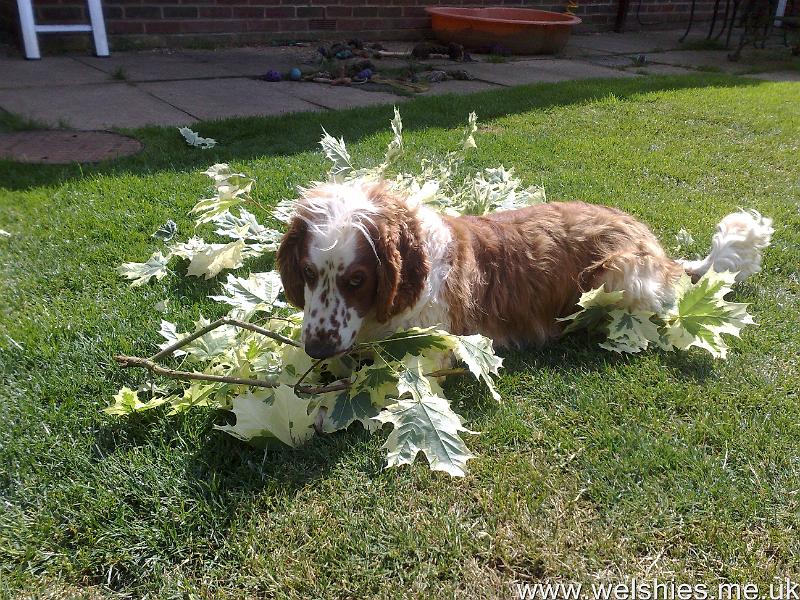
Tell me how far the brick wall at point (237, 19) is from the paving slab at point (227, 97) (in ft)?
8.67

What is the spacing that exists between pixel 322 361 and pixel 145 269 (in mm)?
1712

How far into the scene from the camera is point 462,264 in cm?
359

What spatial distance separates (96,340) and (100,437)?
0.86m

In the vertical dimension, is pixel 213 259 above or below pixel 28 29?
below

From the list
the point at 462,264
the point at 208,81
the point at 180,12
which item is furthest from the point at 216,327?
the point at 180,12

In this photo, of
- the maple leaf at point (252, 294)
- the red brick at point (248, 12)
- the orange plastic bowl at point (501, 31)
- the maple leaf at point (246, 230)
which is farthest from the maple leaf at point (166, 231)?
the orange plastic bowl at point (501, 31)

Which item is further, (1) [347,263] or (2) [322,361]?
(2) [322,361]

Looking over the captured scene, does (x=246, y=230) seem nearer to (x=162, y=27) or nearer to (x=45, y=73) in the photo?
(x=45, y=73)

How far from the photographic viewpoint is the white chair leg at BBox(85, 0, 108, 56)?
377 inches

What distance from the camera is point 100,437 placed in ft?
9.70

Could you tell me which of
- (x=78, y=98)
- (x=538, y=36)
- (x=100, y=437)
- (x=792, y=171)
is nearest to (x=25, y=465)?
(x=100, y=437)

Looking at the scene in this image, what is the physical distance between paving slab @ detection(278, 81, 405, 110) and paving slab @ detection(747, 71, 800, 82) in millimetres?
7813

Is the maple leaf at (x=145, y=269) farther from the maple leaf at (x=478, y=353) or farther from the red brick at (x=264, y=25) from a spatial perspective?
the red brick at (x=264, y=25)

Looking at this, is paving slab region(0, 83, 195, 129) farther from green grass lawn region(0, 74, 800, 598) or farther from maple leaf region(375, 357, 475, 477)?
maple leaf region(375, 357, 475, 477)
